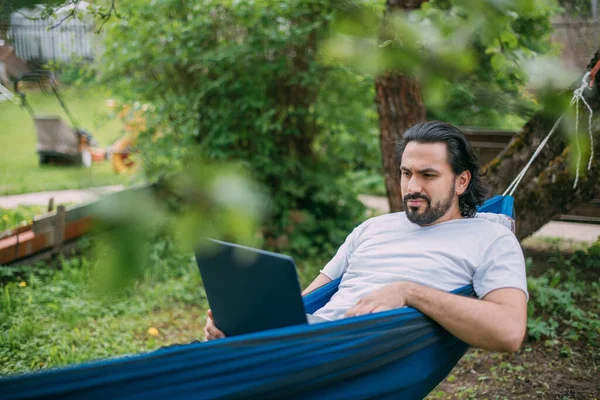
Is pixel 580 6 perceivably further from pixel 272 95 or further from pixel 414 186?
pixel 272 95

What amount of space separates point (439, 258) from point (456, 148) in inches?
15.1

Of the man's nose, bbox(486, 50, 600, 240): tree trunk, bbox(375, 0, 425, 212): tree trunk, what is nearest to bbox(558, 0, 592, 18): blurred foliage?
bbox(486, 50, 600, 240): tree trunk

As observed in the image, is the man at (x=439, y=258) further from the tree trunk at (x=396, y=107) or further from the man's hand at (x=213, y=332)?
the tree trunk at (x=396, y=107)

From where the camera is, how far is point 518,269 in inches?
64.1

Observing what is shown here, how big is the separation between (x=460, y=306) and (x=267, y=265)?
0.57m

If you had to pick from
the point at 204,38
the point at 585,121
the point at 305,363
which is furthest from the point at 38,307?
the point at 585,121

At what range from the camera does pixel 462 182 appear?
6.42ft

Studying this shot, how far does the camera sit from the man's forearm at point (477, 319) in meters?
1.50

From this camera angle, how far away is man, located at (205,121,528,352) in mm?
1533

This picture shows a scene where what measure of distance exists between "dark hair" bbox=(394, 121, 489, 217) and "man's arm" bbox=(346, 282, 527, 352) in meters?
0.47

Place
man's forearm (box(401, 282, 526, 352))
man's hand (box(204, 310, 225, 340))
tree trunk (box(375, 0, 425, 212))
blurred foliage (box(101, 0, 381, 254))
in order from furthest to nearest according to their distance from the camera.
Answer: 1. blurred foliage (box(101, 0, 381, 254))
2. tree trunk (box(375, 0, 425, 212))
3. man's hand (box(204, 310, 225, 340))
4. man's forearm (box(401, 282, 526, 352))

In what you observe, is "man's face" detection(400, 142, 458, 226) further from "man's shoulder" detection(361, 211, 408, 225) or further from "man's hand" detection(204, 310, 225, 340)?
"man's hand" detection(204, 310, 225, 340)

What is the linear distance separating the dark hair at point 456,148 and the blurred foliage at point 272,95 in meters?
1.76

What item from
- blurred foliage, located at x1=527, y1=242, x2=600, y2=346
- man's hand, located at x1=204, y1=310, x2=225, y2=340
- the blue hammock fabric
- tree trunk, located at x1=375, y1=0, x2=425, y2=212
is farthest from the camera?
tree trunk, located at x1=375, y1=0, x2=425, y2=212
